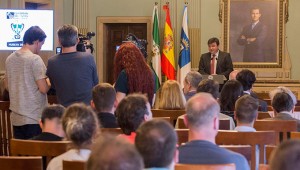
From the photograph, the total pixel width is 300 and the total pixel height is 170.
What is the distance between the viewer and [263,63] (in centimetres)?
1379

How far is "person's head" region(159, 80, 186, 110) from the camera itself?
6.40 metres

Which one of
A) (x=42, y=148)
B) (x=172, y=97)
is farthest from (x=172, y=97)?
(x=42, y=148)

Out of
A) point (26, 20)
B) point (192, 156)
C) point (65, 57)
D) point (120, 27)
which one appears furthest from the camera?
point (120, 27)

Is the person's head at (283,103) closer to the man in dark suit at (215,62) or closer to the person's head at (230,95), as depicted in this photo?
the person's head at (230,95)

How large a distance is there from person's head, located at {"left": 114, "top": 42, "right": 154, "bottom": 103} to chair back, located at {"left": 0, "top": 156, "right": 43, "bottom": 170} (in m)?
2.85

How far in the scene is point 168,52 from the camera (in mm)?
13805

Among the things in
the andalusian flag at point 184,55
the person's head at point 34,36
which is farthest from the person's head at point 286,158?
the andalusian flag at point 184,55

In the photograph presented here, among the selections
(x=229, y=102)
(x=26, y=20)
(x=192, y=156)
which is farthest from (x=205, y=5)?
(x=192, y=156)

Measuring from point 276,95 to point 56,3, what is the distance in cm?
836

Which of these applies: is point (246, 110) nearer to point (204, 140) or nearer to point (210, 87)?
point (204, 140)

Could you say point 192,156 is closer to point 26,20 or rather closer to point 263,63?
point 26,20

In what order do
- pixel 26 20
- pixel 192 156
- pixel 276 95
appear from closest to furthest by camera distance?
pixel 192 156 → pixel 276 95 → pixel 26 20

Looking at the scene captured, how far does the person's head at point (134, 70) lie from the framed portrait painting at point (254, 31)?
309 inches

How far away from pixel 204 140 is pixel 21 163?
103cm
